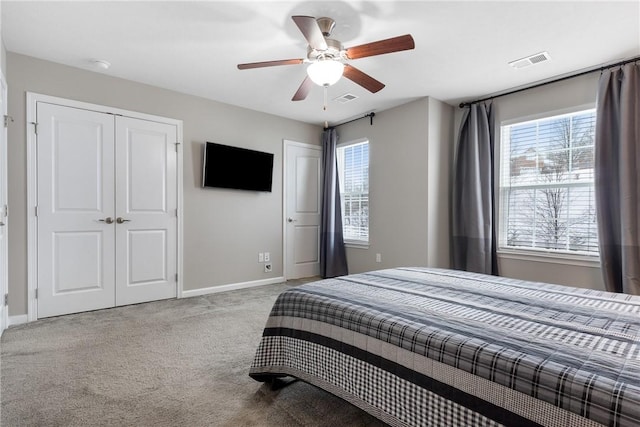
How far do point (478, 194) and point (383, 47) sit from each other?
233cm

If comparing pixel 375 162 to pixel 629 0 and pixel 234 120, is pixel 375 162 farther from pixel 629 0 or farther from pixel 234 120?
pixel 629 0

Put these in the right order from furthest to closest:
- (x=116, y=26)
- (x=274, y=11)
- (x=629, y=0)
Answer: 1. (x=116, y=26)
2. (x=274, y=11)
3. (x=629, y=0)

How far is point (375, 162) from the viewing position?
14.7 ft

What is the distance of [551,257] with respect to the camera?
11.0 ft

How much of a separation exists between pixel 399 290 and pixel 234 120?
332cm

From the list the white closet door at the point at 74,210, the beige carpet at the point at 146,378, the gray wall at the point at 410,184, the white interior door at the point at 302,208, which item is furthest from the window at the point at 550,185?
the white closet door at the point at 74,210

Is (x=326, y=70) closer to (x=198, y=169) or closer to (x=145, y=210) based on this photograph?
(x=198, y=169)

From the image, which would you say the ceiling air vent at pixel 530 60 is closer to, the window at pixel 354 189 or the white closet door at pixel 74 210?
the window at pixel 354 189

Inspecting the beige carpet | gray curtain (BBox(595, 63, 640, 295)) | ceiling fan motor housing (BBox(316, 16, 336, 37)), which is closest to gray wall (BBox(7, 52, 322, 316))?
the beige carpet

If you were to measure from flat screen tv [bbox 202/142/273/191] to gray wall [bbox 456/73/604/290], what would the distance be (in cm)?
291

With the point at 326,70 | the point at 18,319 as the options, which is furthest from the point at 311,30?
the point at 18,319

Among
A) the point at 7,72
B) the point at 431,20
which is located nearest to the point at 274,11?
the point at 431,20

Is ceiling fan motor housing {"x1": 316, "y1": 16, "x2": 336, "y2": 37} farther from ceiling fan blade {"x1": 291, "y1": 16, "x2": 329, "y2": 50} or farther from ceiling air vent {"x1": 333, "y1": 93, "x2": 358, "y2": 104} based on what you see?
ceiling air vent {"x1": 333, "y1": 93, "x2": 358, "y2": 104}

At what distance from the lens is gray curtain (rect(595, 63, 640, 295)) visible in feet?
8.92
